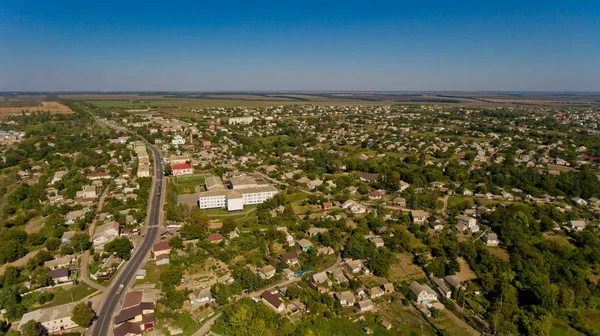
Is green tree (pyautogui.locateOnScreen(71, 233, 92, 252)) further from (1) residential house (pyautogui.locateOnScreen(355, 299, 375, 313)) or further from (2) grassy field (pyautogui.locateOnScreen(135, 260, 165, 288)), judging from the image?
(1) residential house (pyautogui.locateOnScreen(355, 299, 375, 313))

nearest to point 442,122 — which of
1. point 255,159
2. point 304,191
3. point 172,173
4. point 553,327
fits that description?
point 255,159

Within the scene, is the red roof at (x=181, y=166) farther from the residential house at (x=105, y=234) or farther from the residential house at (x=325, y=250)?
the residential house at (x=325, y=250)

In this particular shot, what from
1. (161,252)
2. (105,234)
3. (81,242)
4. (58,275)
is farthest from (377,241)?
(81,242)

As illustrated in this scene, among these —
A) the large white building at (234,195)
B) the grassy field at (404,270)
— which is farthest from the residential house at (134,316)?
the grassy field at (404,270)

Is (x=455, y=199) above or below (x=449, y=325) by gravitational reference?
above

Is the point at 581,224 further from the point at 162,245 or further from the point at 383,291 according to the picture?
the point at 162,245

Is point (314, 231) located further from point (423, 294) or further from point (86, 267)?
point (86, 267)
